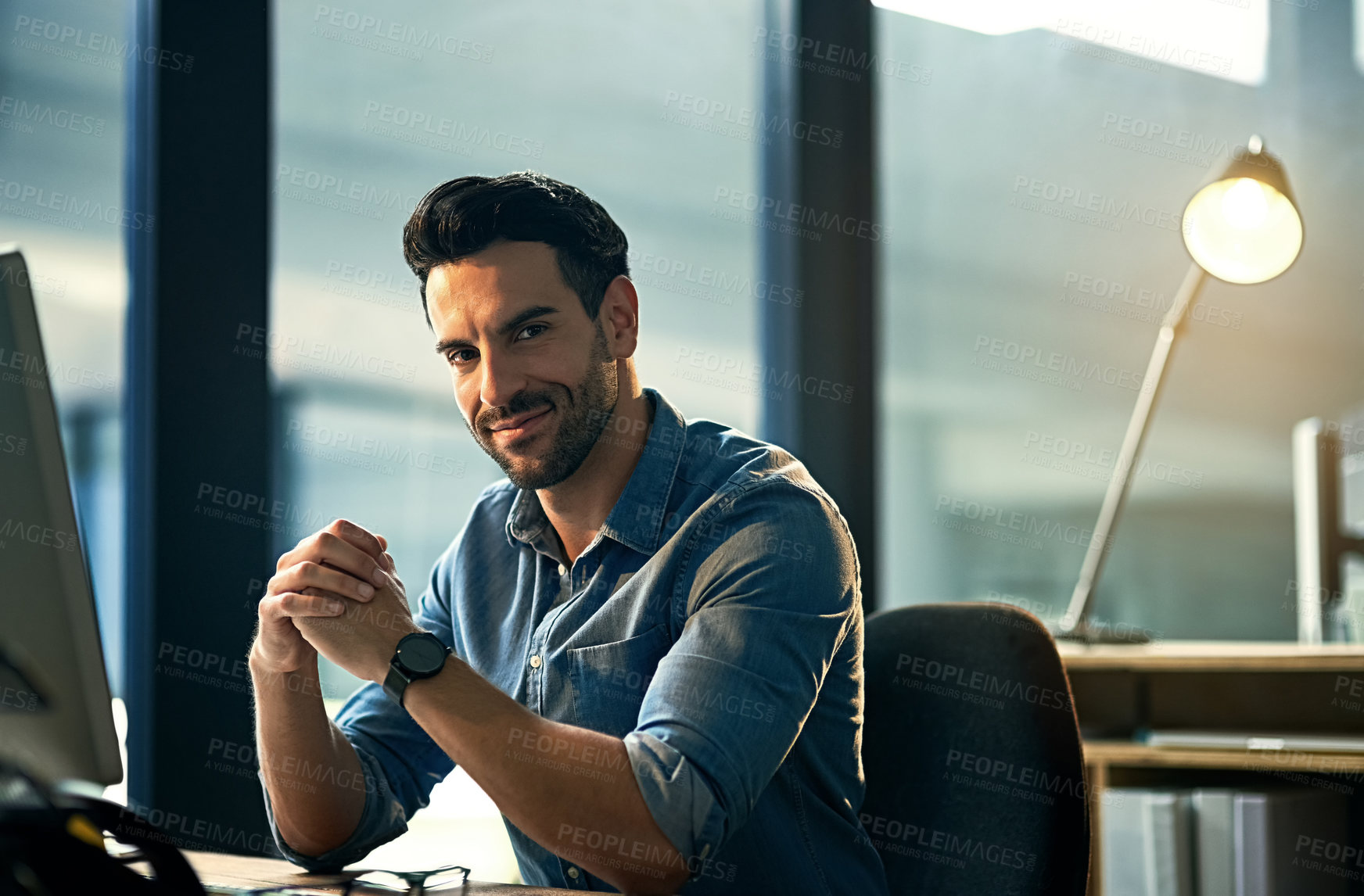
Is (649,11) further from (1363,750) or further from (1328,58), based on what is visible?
(1363,750)

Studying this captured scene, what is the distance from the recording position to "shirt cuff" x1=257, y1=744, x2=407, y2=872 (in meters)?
1.10

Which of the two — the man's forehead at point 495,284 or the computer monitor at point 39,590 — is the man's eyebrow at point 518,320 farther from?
the computer monitor at point 39,590

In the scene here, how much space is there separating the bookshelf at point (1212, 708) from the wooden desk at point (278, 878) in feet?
4.31

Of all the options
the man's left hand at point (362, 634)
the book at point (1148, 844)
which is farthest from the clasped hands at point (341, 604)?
the book at point (1148, 844)

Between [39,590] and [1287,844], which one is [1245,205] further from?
[39,590]

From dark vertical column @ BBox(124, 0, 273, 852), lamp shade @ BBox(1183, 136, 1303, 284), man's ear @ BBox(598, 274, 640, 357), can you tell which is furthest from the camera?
lamp shade @ BBox(1183, 136, 1303, 284)

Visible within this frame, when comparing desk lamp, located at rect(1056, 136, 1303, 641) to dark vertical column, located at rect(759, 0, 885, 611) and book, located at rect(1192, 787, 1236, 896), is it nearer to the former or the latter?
book, located at rect(1192, 787, 1236, 896)

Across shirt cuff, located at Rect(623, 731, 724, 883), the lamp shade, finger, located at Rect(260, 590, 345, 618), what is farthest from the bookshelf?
finger, located at Rect(260, 590, 345, 618)

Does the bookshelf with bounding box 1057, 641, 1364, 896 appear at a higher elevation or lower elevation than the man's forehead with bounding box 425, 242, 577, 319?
lower

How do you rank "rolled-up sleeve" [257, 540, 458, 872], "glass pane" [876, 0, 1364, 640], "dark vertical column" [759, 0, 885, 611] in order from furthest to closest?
"glass pane" [876, 0, 1364, 640] → "dark vertical column" [759, 0, 885, 611] → "rolled-up sleeve" [257, 540, 458, 872]

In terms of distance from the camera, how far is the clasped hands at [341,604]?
3.36ft

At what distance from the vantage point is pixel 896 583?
286 cm

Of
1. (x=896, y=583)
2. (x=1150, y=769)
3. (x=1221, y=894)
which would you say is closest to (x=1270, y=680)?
(x=1150, y=769)

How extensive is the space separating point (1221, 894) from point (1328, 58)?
7.22ft
